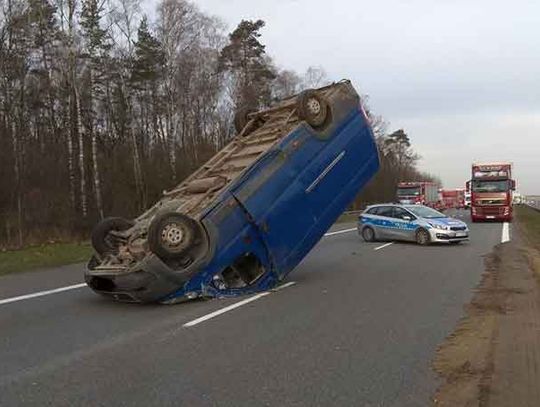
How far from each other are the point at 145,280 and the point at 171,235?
30.2 inches

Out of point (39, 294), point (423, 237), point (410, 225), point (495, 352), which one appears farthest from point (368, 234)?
point (495, 352)

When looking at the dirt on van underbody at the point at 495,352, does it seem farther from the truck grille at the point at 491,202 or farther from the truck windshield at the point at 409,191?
the truck windshield at the point at 409,191

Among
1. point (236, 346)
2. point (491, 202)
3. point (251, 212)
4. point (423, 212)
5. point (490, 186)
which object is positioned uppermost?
point (251, 212)

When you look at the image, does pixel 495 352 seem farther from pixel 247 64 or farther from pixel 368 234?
pixel 247 64

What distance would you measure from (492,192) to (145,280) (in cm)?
3522

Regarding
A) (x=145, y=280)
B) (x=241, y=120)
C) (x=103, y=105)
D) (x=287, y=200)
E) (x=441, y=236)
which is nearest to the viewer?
(x=145, y=280)

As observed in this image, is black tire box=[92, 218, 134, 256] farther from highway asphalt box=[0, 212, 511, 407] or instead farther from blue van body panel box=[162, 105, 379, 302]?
blue van body panel box=[162, 105, 379, 302]

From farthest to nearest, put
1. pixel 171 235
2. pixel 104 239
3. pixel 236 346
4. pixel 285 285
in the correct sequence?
pixel 285 285 < pixel 104 239 < pixel 171 235 < pixel 236 346

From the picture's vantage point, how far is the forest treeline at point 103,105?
34.6 meters

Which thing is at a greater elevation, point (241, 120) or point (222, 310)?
point (241, 120)

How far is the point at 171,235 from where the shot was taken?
10047mm

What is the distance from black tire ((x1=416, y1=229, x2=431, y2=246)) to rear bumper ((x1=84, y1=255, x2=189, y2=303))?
574 inches

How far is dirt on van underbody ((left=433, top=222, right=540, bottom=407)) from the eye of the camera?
565cm

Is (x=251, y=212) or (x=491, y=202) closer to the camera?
(x=251, y=212)
